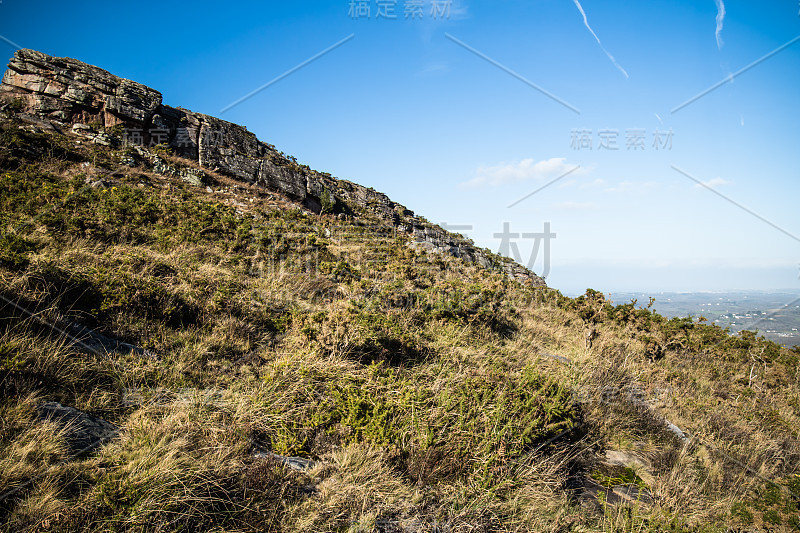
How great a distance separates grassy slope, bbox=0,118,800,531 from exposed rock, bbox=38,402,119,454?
0.10 m

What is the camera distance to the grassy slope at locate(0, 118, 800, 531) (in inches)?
92.5

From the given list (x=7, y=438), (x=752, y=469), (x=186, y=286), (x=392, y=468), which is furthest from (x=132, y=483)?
(x=752, y=469)

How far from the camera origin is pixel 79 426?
2.51 meters

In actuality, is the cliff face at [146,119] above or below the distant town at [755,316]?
above

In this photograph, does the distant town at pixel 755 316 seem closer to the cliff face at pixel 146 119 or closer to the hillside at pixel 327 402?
the hillside at pixel 327 402

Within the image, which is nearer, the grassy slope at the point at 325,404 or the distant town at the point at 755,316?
the grassy slope at the point at 325,404

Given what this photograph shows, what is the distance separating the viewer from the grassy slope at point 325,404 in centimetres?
235

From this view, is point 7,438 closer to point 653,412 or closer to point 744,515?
point 744,515

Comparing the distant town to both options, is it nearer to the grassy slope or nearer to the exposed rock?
the grassy slope

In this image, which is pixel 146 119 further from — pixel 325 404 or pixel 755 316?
pixel 755 316

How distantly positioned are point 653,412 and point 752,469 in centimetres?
113

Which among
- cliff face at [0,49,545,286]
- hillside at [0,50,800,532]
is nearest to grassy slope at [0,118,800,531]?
hillside at [0,50,800,532]

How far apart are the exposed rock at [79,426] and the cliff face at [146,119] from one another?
14265 millimetres

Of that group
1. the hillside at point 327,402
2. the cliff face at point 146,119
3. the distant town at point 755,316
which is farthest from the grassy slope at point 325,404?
the cliff face at point 146,119
